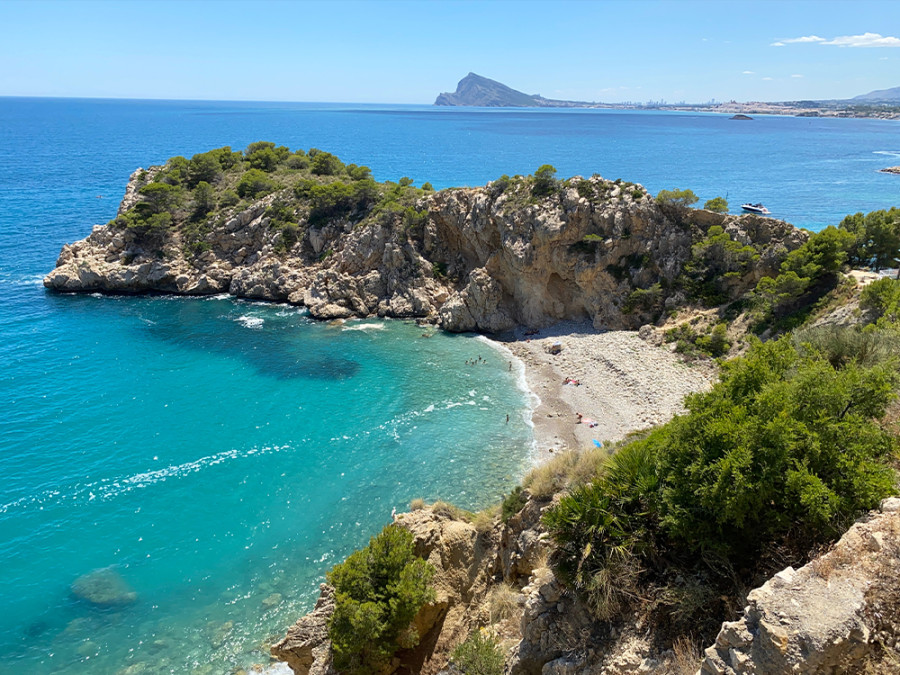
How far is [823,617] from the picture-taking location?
7383 mm

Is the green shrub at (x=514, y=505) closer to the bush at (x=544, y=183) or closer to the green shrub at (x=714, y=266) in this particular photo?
the green shrub at (x=714, y=266)

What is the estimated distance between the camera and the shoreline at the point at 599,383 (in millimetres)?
32000

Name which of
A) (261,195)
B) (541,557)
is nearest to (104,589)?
(541,557)

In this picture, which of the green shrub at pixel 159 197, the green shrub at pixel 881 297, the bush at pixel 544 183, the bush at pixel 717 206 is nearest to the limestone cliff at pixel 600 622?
the green shrub at pixel 881 297

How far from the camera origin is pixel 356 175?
62.6 m

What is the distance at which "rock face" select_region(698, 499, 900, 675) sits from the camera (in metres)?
7.16

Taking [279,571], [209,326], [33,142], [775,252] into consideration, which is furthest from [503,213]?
[33,142]

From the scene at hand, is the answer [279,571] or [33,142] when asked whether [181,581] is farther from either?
[33,142]

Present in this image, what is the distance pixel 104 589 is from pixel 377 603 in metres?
14.5

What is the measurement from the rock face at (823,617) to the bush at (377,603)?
895 centimetres

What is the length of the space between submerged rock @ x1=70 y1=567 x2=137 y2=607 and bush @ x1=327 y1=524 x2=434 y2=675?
37.5 feet

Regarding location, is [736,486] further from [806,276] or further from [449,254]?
[449,254]

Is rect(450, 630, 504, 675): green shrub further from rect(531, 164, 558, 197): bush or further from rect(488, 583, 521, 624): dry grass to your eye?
rect(531, 164, 558, 197): bush

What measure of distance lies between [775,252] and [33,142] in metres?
188
